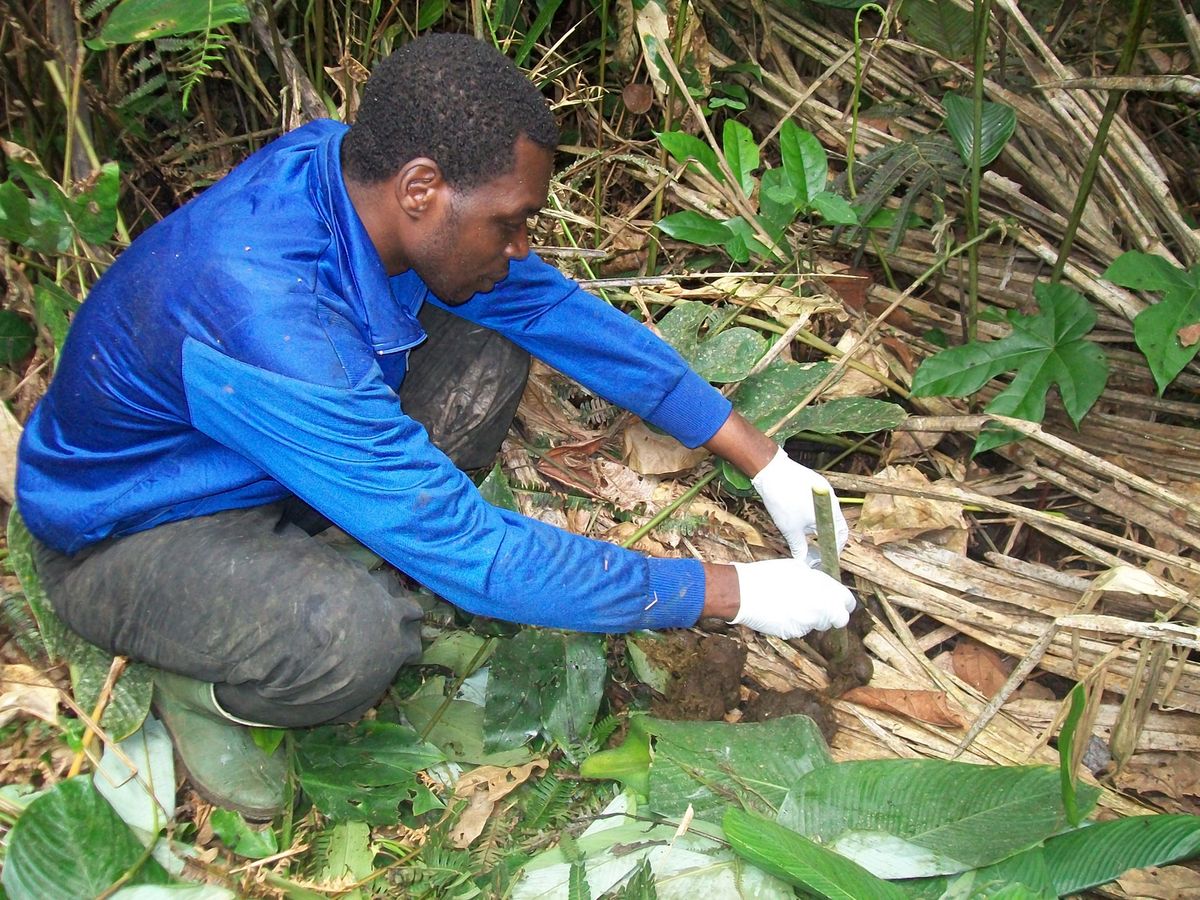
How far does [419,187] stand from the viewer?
4.95ft

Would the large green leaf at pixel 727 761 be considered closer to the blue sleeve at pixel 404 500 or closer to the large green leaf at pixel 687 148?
the blue sleeve at pixel 404 500

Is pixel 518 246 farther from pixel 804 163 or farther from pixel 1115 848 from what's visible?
pixel 1115 848

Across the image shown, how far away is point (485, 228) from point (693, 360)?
852 millimetres

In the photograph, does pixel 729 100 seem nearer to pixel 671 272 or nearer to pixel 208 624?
pixel 671 272

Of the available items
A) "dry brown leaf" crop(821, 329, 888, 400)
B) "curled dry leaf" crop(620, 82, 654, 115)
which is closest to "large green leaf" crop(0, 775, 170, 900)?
"dry brown leaf" crop(821, 329, 888, 400)

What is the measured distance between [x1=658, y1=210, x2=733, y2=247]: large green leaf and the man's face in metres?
0.79

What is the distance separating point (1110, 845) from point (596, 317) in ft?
4.23

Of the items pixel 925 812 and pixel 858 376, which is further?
pixel 858 376

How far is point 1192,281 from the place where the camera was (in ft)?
6.47

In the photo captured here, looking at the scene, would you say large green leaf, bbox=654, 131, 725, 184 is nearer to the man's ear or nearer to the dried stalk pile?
the dried stalk pile

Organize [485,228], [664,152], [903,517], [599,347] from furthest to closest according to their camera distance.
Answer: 1. [664,152]
2. [903,517]
3. [599,347]
4. [485,228]

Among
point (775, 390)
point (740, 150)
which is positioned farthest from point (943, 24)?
point (775, 390)

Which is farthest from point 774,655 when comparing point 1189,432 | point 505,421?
point 1189,432

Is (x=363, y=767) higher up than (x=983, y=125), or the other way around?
(x=983, y=125)
